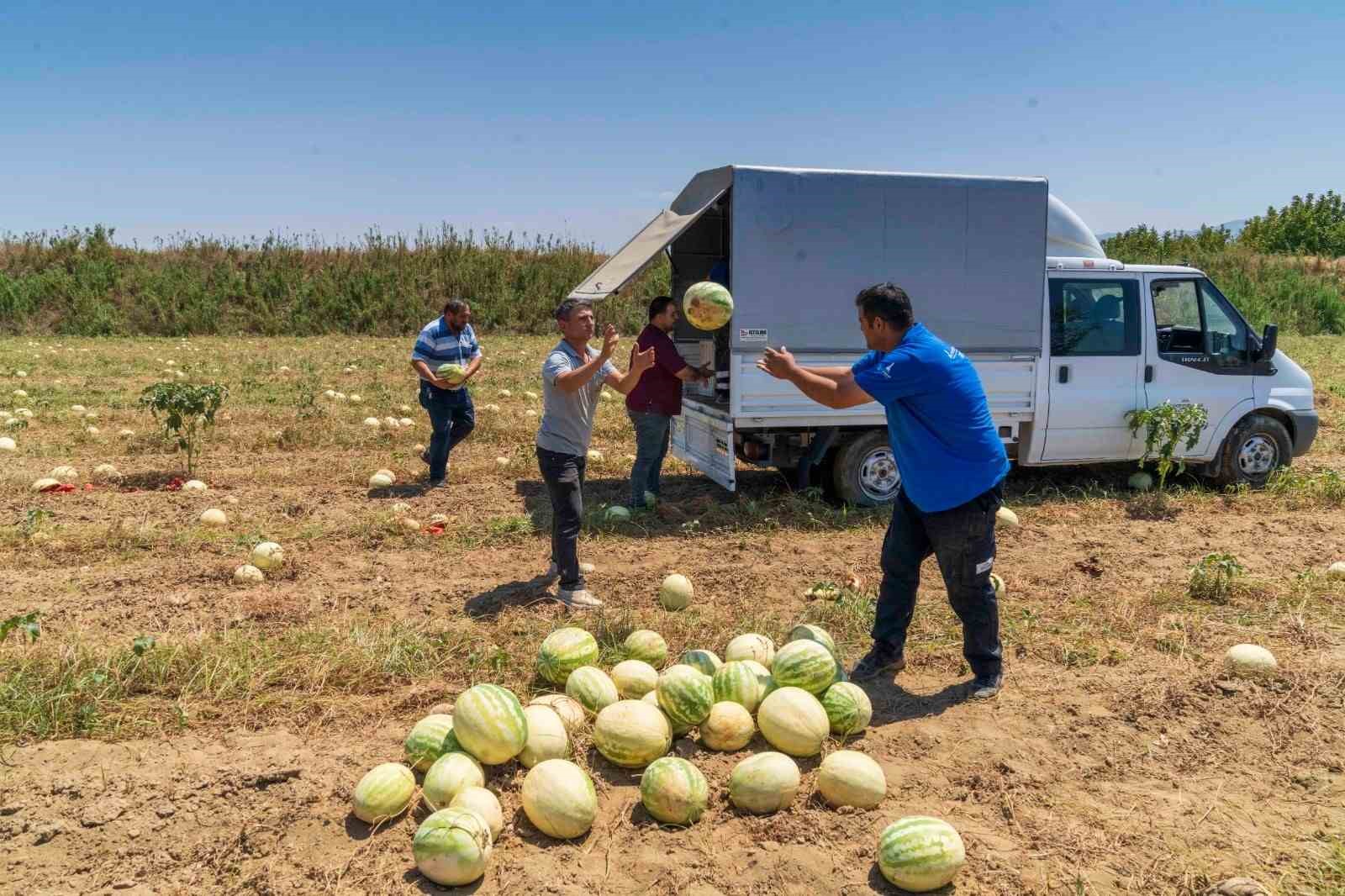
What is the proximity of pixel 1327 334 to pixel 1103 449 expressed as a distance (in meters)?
31.0

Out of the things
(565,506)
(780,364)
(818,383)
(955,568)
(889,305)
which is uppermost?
(889,305)

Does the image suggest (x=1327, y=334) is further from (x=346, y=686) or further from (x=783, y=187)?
(x=346, y=686)

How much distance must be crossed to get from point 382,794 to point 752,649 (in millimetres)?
2079

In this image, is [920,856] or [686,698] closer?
[920,856]

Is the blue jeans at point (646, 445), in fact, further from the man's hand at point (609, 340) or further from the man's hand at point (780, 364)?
the man's hand at point (780, 364)

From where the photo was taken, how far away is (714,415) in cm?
870

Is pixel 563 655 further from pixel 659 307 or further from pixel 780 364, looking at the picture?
pixel 659 307

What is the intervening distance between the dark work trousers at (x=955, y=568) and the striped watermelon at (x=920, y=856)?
5.53 feet

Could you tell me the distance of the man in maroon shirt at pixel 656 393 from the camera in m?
8.59

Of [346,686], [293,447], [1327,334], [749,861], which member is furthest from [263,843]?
[1327,334]

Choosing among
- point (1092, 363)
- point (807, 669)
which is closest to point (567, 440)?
point (807, 669)

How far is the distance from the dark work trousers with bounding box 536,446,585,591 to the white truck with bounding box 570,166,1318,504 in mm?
2364

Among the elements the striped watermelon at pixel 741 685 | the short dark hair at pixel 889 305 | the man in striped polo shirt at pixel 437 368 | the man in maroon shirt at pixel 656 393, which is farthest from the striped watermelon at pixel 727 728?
the man in striped polo shirt at pixel 437 368

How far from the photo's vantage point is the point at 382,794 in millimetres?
3717
